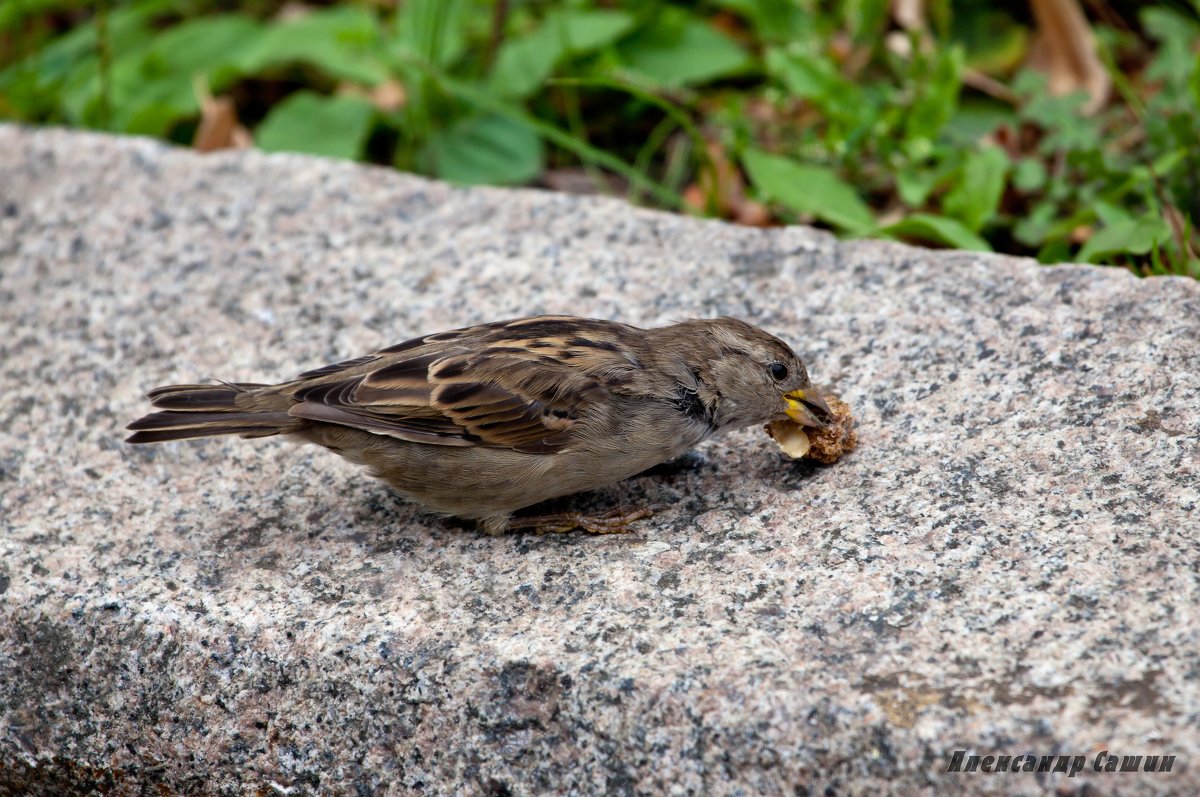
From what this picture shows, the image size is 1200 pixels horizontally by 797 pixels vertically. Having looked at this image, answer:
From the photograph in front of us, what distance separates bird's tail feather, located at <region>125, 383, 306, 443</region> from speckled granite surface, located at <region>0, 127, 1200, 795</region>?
274 millimetres

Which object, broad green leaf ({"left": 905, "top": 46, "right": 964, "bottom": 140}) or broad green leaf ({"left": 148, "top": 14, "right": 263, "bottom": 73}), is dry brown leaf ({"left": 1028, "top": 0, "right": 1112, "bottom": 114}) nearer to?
broad green leaf ({"left": 905, "top": 46, "right": 964, "bottom": 140})

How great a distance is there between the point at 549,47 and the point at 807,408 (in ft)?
9.79

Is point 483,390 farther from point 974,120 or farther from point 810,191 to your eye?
point 974,120

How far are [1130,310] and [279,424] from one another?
2550 millimetres

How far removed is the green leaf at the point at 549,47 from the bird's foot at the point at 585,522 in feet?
9.20

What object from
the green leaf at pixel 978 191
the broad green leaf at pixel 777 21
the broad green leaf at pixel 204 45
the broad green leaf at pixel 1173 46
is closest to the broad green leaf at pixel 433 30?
the broad green leaf at pixel 204 45

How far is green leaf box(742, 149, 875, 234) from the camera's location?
16.4 ft

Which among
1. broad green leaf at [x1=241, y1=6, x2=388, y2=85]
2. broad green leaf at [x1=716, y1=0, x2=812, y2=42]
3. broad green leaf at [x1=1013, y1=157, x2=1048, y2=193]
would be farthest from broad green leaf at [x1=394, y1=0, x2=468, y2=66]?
broad green leaf at [x1=1013, y1=157, x2=1048, y2=193]

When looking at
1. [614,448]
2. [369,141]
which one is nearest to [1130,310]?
[614,448]

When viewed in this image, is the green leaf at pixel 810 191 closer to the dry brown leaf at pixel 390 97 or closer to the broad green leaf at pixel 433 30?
the broad green leaf at pixel 433 30

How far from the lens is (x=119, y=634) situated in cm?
329

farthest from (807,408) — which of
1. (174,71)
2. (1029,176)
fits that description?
(174,71)

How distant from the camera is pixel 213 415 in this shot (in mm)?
3713

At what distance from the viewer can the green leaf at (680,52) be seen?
19.4 feet
